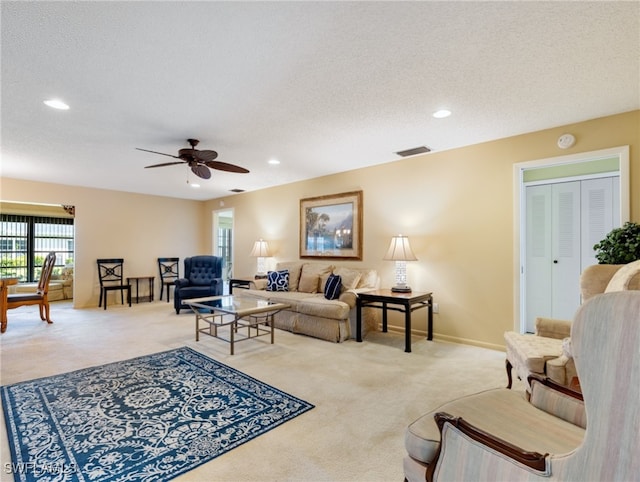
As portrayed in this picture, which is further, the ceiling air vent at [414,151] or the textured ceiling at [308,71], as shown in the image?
the ceiling air vent at [414,151]

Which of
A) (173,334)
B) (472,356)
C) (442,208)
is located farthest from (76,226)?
(472,356)

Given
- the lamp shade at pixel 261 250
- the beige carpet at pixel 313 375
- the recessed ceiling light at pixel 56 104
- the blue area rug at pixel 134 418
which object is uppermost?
the recessed ceiling light at pixel 56 104

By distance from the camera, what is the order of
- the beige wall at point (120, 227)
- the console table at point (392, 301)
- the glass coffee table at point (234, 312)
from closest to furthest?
the glass coffee table at point (234, 312)
the console table at point (392, 301)
the beige wall at point (120, 227)

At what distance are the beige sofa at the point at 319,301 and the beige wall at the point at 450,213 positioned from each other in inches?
13.9

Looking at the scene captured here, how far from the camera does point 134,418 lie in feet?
7.25

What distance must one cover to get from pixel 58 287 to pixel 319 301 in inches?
276

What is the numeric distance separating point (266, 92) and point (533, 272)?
4.38 meters

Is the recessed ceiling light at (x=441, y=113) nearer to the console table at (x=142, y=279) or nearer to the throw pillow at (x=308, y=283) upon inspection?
the throw pillow at (x=308, y=283)

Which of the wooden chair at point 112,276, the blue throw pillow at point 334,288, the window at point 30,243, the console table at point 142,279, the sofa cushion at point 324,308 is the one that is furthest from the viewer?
the window at point 30,243

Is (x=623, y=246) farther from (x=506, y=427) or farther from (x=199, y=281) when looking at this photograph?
(x=199, y=281)


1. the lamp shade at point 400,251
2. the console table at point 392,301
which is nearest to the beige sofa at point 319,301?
the console table at point 392,301

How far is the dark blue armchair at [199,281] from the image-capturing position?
232 inches

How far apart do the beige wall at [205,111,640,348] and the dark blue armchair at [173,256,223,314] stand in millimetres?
2732

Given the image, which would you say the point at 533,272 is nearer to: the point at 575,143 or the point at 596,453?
the point at 575,143
